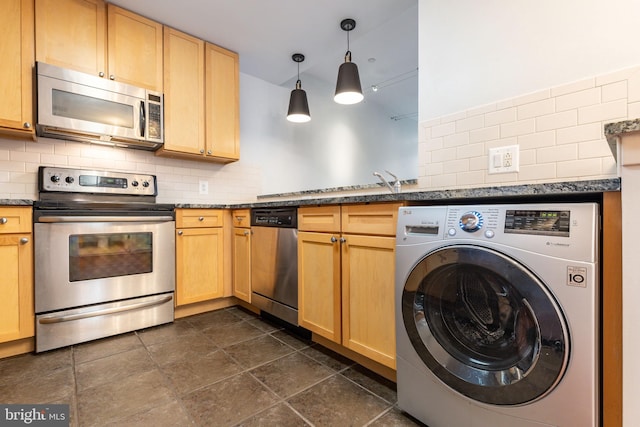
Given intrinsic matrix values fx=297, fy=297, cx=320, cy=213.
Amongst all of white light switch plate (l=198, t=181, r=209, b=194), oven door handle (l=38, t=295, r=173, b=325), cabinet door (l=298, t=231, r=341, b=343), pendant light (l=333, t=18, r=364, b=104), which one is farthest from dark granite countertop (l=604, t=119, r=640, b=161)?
white light switch plate (l=198, t=181, r=209, b=194)

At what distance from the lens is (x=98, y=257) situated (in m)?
1.96

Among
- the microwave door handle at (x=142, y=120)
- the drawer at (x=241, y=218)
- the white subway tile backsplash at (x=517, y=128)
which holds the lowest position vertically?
the drawer at (x=241, y=218)

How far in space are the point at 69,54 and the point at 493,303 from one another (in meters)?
2.82

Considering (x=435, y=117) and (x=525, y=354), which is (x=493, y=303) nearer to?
(x=525, y=354)

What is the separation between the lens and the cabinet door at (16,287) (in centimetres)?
165

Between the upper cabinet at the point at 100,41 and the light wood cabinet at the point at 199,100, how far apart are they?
13 centimetres

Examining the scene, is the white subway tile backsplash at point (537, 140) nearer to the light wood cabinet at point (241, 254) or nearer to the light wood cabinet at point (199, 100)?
the light wood cabinet at point (241, 254)

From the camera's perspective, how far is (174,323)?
225 cm

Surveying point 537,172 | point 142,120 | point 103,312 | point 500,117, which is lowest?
point 103,312

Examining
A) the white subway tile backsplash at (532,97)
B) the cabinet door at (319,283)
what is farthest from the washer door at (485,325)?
the white subway tile backsplash at (532,97)

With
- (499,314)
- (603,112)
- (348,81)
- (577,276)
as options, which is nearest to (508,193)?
(577,276)

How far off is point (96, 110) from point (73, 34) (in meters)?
0.51

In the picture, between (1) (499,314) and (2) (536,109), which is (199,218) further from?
(2) (536,109)

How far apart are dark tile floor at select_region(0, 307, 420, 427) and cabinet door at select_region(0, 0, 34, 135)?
141 cm
